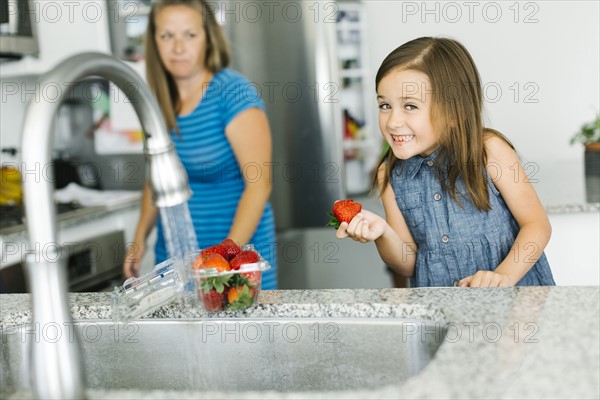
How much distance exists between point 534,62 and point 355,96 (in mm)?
734

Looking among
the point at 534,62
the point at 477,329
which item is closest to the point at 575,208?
the point at 534,62

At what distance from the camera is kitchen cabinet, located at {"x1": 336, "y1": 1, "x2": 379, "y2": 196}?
9.75 ft

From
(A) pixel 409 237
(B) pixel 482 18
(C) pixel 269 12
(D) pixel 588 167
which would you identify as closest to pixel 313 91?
(C) pixel 269 12

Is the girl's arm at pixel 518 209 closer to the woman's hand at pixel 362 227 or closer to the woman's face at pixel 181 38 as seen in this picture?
the woman's hand at pixel 362 227

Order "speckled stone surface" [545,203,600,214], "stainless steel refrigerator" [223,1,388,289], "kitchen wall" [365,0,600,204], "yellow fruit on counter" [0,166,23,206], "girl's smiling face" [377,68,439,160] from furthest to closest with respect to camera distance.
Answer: "kitchen wall" [365,0,600,204] → "stainless steel refrigerator" [223,1,388,289] → "yellow fruit on counter" [0,166,23,206] → "speckled stone surface" [545,203,600,214] → "girl's smiling face" [377,68,439,160]

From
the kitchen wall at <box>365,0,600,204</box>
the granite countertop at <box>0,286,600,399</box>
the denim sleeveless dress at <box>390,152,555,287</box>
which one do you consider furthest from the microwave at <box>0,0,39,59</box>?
the denim sleeveless dress at <box>390,152,555,287</box>

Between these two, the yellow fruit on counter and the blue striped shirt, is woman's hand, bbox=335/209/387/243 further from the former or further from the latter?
the yellow fruit on counter

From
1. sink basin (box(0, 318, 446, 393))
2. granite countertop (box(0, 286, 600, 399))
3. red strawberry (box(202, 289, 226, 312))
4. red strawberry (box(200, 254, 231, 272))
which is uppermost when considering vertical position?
red strawberry (box(200, 254, 231, 272))

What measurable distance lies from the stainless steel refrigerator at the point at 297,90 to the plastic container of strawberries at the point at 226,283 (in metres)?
1.72

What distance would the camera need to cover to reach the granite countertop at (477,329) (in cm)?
72

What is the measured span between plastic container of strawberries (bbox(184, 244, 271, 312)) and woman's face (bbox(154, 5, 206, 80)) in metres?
0.86

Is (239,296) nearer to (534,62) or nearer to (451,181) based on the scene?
(451,181)

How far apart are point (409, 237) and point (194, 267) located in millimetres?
655

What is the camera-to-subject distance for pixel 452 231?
1.49 meters
